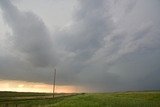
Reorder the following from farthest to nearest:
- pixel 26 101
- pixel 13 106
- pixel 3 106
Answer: pixel 26 101 → pixel 13 106 → pixel 3 106

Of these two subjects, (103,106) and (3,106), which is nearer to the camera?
(3,106)

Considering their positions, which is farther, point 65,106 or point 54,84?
point 54,84

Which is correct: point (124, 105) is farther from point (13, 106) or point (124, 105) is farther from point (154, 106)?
point (13, 106)

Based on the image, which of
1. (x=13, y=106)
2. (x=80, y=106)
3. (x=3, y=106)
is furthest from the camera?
(x=80, y=106)

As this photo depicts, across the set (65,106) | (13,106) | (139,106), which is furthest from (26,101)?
(139,106)

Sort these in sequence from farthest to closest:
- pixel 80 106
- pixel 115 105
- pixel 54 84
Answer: pixel 54 84 → pixel 115 105 → pixel 80 106

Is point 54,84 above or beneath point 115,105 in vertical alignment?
above

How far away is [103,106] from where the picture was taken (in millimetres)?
38156

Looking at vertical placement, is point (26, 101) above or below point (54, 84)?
below

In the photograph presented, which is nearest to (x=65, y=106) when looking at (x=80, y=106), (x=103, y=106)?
(x=80, y=106)

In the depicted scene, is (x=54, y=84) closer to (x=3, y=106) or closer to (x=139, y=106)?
(x=139, y=106)

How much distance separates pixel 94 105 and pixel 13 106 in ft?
33.8

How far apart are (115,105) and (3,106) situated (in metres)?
15.1

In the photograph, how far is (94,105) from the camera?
126 ft
